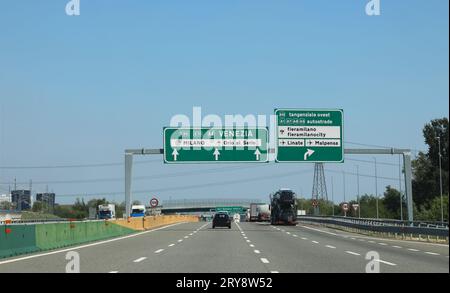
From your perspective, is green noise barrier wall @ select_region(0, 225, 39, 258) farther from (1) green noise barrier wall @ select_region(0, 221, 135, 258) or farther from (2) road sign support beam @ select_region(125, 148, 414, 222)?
(2) road sign support beam @ select_region(125, 148, 414, 222)

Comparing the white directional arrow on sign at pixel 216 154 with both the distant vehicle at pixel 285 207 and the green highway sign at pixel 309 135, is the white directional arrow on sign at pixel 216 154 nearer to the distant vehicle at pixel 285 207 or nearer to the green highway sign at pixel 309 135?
the green highway sign at pixel 309 135

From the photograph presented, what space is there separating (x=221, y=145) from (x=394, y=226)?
1401 centimetres

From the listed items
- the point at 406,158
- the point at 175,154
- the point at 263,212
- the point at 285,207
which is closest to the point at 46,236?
the point at 175,154

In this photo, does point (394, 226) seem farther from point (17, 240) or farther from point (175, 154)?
point (17, 240)

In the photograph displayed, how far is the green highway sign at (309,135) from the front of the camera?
161 ft

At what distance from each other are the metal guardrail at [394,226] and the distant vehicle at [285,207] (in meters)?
3.29

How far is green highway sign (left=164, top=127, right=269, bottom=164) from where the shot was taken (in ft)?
164

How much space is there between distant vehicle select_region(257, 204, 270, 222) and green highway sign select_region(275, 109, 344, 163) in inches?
2019

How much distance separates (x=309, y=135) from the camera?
49.1 metres

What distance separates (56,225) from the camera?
28.8 m

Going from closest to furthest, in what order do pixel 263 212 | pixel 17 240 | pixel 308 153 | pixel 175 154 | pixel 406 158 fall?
pixel 17 240
pixel 308 153
pixel 175 154
pixel 406 158
pixel 263 212

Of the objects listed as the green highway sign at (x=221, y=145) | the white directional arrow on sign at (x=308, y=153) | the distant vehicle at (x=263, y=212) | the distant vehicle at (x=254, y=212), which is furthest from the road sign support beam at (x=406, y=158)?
the distant vehicle at (x=254, y=212)

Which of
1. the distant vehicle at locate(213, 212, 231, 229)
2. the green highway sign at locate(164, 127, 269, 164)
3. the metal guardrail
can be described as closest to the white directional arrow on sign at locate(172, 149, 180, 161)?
the green highway sign at locate(164, 127, 269, 164)
